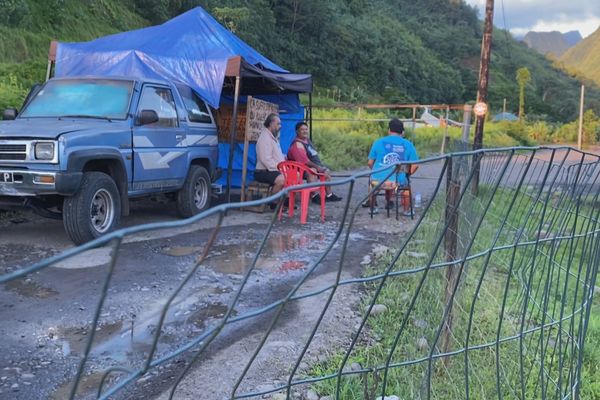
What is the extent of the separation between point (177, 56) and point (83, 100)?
2338mm

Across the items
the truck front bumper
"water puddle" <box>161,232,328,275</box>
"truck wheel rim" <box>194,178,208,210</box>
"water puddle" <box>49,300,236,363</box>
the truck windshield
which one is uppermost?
the truck windshield

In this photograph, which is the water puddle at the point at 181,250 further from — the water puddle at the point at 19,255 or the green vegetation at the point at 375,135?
the green vegetation at the point at 375,135

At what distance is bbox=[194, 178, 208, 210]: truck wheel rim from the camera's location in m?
8.61

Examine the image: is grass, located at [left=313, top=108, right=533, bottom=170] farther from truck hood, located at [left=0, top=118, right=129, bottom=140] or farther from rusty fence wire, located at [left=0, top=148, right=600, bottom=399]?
rusty fence wire, located at [left=0, top=148, right=600, bottom=399]

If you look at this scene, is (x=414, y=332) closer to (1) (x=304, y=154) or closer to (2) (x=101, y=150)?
(2) (x=101, y=150)

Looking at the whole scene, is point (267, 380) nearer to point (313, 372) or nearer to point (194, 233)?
point (313, 372)

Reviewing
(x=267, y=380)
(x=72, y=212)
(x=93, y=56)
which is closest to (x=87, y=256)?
(x=72, y=212)

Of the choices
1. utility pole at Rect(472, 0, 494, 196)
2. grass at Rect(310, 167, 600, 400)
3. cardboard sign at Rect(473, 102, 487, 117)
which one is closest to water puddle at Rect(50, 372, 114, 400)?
grass at Rect(310, 167, 600, 400)

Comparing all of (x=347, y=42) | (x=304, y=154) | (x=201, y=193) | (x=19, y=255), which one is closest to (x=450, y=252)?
(x=19, y=255)

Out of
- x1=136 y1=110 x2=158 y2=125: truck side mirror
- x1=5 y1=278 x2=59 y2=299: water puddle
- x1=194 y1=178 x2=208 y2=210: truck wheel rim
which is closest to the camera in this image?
x1=5 y1=278 x2=59 y2=299: water puddle

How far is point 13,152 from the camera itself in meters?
6.03

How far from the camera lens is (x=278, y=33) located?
47656 mm

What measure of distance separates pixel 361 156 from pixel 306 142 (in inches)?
371

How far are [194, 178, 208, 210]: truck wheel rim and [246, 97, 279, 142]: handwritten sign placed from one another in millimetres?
1115
